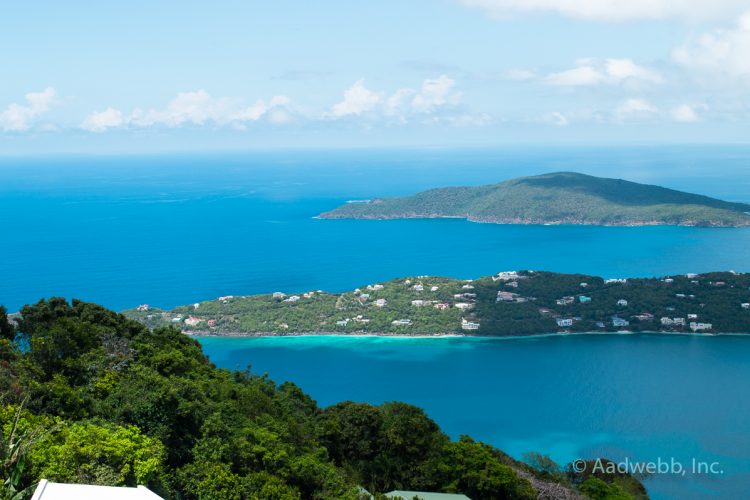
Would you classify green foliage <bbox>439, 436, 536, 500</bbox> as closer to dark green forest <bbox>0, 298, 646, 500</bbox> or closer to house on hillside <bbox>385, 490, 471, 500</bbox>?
dark green forest <bbox>0, 298, 646, 500</bbox>

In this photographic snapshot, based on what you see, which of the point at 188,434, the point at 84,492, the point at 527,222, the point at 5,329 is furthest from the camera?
the point at 527,222

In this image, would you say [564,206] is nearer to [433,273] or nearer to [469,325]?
[433,273]

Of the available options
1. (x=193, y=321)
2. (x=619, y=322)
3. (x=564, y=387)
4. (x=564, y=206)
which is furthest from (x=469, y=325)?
(x=564, y=206)

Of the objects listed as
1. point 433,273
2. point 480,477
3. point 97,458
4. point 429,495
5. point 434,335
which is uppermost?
point 97,458

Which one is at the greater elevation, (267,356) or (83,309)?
(83,309)

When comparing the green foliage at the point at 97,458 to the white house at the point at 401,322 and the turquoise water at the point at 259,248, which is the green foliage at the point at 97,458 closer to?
the white house at the point at 401,322

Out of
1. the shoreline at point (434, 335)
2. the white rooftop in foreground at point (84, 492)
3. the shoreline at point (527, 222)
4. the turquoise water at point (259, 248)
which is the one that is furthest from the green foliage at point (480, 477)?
the shoreline at point (527, 222)

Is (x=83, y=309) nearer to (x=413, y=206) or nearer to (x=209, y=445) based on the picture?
(x=209, y=445)

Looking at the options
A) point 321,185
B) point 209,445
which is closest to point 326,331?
point 209,445
